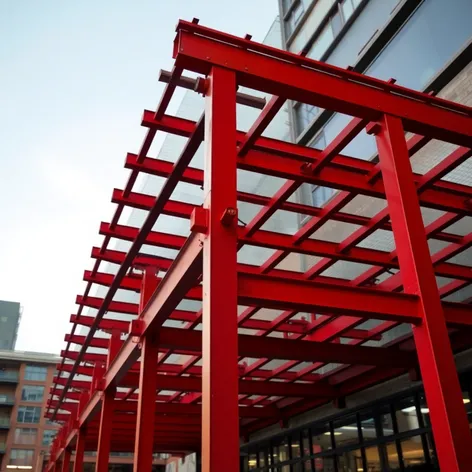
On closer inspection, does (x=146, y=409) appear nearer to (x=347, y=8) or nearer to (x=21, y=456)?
(x=347, y=8)

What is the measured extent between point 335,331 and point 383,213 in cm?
274

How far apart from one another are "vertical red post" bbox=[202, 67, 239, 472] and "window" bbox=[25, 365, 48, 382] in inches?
2965

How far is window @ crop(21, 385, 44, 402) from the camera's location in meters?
70.4

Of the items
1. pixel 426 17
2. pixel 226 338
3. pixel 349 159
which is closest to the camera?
pixel 226 338

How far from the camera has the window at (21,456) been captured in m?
65.5

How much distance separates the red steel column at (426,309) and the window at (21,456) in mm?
71393

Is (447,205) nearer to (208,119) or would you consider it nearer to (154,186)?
(208,119)

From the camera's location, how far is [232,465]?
4.45 m

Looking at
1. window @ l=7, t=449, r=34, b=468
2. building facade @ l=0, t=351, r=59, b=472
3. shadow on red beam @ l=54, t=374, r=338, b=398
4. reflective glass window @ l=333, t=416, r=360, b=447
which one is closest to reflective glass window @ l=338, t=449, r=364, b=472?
reflective glass window @ l=333, t=416, r=360, b=447

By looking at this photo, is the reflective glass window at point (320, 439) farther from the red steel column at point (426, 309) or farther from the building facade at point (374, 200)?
the red steel column at point (426, 309)

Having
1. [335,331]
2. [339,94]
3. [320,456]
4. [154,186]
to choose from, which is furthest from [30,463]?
[339,94]

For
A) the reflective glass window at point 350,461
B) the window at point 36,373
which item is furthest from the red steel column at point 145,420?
the window at point 36,373

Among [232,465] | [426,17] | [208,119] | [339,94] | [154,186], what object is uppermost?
[154,186]

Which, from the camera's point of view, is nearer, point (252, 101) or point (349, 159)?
point (252, 101)
